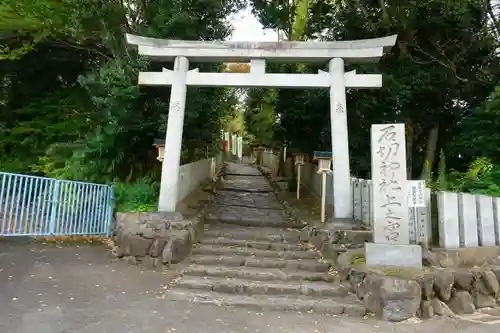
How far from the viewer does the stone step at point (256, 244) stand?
9.17 metres

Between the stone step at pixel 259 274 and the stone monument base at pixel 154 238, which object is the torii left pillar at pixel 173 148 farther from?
the stone step at pixel 259 274

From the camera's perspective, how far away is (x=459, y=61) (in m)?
14.2

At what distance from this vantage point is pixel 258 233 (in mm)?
9891

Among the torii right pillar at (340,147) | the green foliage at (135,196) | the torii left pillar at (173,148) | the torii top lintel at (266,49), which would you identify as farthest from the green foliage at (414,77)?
the green foliage at (135,196)

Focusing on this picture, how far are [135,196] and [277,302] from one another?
5233 mm

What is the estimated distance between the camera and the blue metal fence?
29.3 feet

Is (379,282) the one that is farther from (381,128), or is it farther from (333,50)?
(333,50)

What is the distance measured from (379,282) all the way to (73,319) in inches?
178

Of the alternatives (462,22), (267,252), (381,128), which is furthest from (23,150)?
(462,22)

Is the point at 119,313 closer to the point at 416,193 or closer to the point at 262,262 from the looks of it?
the point at 262,262

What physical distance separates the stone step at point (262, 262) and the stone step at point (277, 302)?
3.80ft

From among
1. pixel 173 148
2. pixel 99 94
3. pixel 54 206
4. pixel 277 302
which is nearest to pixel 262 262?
pixel 277 302

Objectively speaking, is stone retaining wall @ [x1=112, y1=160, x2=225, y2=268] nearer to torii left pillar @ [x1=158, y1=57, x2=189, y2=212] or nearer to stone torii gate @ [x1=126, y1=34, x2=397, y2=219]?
torii left pillar @ [x1=158, y1=57, x2=189, y2=212]

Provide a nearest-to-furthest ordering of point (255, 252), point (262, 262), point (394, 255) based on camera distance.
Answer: point (394, 255) < point (262, 262) < point (255, 252)
